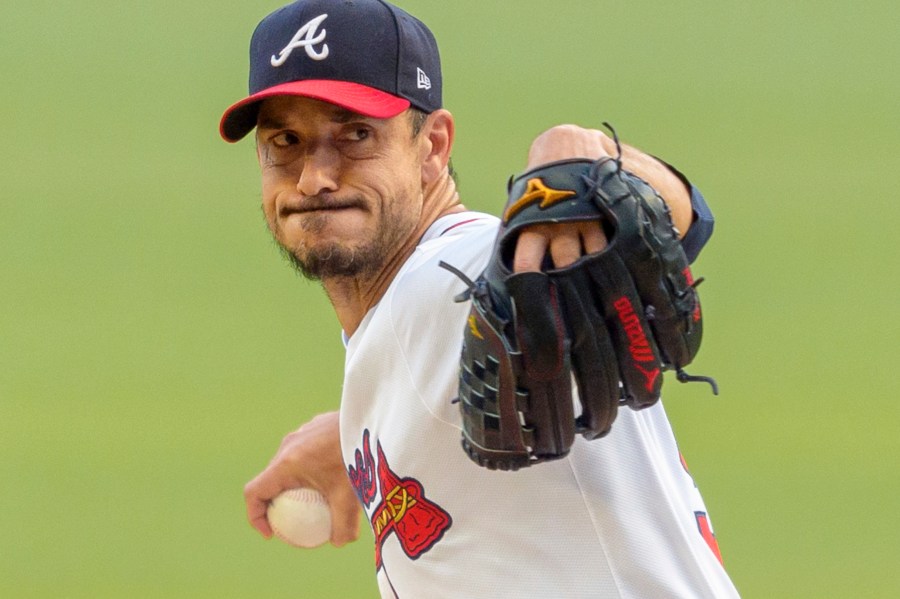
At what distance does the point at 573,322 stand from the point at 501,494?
0.31m

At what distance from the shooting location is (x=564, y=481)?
1317 millimetres

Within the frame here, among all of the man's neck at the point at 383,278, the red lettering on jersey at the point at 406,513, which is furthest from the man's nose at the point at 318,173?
the red lettering on jersey at the point at 406,513

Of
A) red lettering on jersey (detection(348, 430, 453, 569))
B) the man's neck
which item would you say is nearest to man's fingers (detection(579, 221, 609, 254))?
red lettering on jersey (detection(348, 430, 453, 569))

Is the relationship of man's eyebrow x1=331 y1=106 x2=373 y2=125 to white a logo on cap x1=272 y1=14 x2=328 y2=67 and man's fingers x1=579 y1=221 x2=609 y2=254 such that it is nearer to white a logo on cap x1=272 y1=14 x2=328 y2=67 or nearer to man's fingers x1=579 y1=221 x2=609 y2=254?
white a logo on cap x1=272 y1=14 x2=328 y2=67

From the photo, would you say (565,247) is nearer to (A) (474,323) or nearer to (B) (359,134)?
(A) (474,323)

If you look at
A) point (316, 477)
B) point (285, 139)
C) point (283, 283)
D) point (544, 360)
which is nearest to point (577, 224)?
point (544, 360)

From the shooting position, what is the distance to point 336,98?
1.50m

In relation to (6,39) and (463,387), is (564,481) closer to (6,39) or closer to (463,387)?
(463,387)

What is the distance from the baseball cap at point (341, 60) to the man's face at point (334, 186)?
3cm

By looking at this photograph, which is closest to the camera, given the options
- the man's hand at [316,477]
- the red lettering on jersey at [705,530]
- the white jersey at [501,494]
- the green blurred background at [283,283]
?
the white jersey at [501,494]

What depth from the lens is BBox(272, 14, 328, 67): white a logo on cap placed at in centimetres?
157

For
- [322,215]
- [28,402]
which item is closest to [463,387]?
[322,215]

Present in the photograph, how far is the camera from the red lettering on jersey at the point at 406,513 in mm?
1399

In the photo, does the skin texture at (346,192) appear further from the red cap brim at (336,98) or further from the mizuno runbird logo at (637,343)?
the mizuno runbird logo at (637,343)
